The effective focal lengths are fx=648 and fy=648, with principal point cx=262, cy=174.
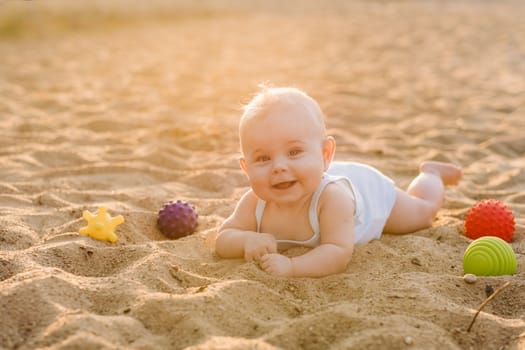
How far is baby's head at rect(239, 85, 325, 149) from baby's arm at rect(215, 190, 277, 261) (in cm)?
44

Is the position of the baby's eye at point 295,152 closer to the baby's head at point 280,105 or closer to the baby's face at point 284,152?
the baby's face at point 284,152

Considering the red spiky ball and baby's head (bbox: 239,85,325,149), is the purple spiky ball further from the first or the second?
the red spiky ball

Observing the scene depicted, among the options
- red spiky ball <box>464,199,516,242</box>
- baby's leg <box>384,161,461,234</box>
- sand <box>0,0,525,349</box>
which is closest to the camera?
sand <box>0,0,525,349</box>

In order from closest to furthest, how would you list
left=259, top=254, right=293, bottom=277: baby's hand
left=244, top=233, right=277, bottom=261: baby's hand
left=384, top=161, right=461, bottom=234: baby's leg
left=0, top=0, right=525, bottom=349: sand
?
left=0, top=0, right=525, bottom=349: sand, left=259, top=254, right=293, bottom=277: baby's hand, left=244, top=233, right=277, bottom=261: baby's hand, left=384, top=161, right=461, bottom=234: baby's leg

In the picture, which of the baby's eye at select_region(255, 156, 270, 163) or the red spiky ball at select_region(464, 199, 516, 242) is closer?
the baby's eye at select_region(255, 156, 270, 163)

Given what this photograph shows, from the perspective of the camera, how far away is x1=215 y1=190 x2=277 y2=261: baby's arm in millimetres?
2893

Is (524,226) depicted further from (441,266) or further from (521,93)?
(521,93)

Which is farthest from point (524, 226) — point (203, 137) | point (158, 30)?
point (158, 30)

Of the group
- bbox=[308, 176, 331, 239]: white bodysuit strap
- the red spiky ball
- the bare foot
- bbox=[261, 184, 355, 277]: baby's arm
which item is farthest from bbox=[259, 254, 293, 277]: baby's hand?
the bare foot

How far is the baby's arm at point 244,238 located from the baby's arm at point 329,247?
0.09 meters

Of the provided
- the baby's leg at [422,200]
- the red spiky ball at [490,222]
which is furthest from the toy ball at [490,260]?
the baby's leg at [422,200]

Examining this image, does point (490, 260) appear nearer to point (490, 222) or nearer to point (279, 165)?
point (490, 222)

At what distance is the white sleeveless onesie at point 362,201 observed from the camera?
9.81 ft

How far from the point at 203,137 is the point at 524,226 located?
2.82 meters
